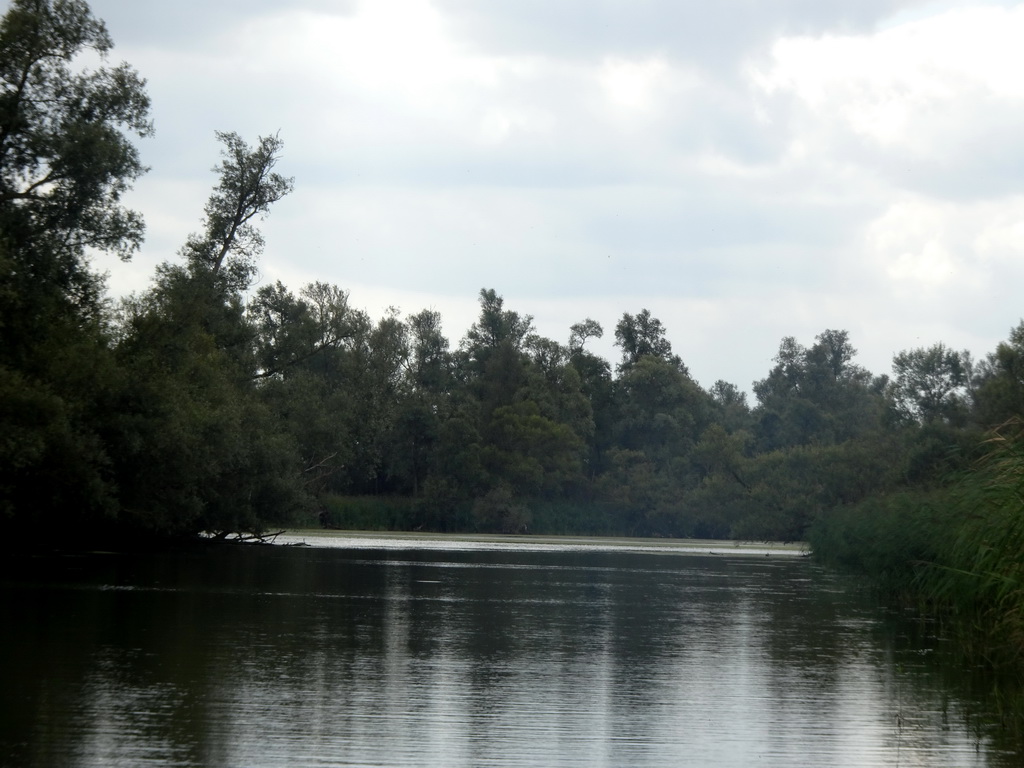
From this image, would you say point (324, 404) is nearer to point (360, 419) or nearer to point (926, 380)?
point (360, 419)

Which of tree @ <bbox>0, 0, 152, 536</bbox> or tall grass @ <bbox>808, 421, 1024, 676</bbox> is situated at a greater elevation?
tree @ <bbox>0, 0, 152, 536</bbox>

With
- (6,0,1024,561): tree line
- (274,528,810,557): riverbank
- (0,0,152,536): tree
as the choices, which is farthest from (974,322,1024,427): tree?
(0,0,152,536): tree

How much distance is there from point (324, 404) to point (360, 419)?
1173cm

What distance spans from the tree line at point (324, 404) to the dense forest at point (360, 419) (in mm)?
133

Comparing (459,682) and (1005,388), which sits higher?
(1005,388)

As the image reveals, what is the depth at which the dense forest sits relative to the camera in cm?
3209

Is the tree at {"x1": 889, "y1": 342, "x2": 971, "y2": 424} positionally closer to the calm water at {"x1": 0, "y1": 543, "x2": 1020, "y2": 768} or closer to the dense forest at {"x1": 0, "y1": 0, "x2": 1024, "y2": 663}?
the dense forest at {"x1": 0, "y1": 0, "x2": 1024, "y2": 663}

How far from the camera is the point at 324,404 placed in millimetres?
76938

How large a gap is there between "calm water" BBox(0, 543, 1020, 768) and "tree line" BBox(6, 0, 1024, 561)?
19.6ft

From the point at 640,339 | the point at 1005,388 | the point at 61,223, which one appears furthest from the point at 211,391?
the point at 640,339

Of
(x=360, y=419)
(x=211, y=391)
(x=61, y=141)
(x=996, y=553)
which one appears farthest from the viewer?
(x=360, y=419)

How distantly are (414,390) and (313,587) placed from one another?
72949mm

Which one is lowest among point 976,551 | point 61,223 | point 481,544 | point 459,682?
point 481,544

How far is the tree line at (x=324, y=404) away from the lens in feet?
115
